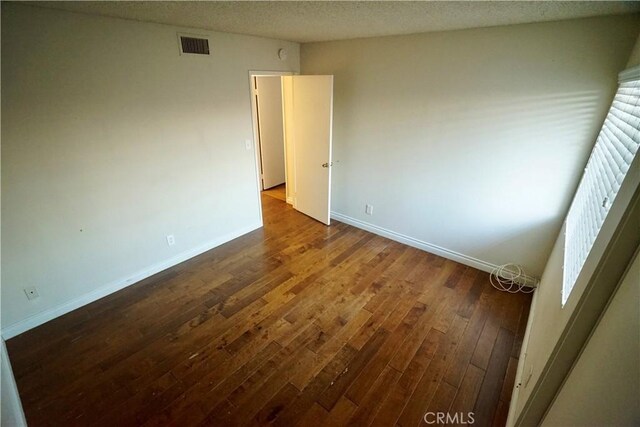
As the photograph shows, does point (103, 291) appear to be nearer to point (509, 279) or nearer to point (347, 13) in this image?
point (347, 13)

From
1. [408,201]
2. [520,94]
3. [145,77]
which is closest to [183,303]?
[145,77]

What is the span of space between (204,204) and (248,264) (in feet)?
2.82

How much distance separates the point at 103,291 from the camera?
2.61 metres

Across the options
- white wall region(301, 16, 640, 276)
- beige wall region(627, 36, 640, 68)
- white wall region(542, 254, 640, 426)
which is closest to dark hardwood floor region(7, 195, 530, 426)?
white wall region(301, 16, 640, 276)

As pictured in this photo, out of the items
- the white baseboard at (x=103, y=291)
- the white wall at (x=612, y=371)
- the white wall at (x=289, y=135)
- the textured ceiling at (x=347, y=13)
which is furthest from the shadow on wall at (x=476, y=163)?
the white baseboard at (x=103, y=291)

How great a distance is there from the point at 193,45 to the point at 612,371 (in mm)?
3402

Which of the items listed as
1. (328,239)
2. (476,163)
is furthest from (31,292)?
(476,163)

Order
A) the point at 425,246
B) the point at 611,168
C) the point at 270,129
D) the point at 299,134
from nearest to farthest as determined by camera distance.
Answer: the point at 611,168 → the point at 425,246 → the point at 299,134 → the point at 270,129

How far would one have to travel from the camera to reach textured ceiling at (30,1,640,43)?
1742mm

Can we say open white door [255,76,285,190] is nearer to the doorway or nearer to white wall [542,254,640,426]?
the doorway

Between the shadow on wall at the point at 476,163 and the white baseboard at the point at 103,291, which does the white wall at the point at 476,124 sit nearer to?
the shadow on wall at the point at 476,163

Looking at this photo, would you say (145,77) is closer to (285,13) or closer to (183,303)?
(285,13)

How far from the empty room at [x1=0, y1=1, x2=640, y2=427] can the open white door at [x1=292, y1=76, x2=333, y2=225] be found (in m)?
0.06

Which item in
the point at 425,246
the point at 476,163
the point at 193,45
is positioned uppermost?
the point at 193,45
